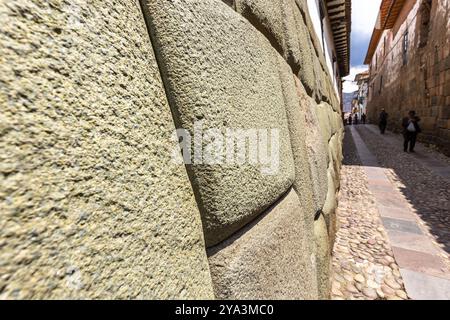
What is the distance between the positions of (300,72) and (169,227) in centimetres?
139

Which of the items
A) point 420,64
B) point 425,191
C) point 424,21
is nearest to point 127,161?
point 425,191

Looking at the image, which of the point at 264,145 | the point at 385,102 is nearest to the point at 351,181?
the point at 264,145

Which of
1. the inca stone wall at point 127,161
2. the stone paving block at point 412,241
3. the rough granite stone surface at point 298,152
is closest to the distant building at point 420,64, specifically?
the stone paving block at point 412,241

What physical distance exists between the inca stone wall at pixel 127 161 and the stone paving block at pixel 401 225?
2344 mm

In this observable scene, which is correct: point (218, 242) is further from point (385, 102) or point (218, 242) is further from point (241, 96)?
point (385, 102)

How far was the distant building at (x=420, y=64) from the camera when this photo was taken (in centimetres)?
584

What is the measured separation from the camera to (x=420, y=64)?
7.49 metres

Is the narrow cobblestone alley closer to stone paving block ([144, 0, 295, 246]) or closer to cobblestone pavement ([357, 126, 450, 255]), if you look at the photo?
cobblestone pavement ([357, 126, 450, 255])

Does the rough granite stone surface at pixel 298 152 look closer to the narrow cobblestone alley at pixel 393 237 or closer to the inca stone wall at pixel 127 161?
the inca stone wall at pixel 127 161

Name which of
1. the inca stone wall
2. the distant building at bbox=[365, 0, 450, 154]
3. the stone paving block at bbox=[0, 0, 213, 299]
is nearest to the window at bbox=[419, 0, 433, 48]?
the distant building at bbox=[365, 0, 450, 154]

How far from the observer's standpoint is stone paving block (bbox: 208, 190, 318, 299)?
19.5 inches

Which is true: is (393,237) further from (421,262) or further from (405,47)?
(405,47)

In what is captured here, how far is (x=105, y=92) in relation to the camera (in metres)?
0.32

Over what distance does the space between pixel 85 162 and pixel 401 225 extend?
303 centimetres
